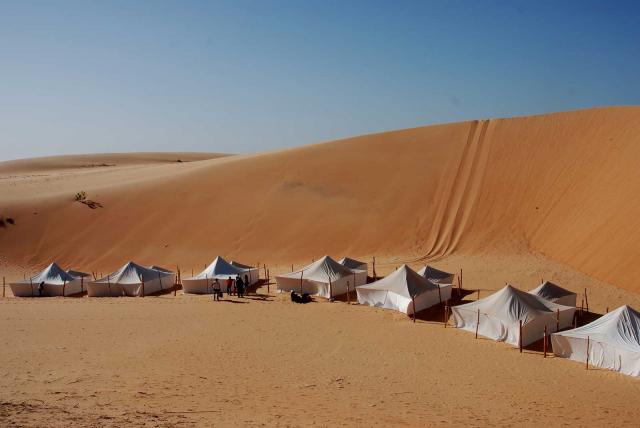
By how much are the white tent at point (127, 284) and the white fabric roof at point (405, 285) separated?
35.3 ft

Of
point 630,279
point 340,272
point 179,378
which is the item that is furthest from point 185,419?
point 630,279

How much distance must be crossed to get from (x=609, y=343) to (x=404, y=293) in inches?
308

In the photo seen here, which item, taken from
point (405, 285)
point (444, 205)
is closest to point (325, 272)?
point (405, 285)

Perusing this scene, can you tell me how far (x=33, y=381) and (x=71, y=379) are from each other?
83cm

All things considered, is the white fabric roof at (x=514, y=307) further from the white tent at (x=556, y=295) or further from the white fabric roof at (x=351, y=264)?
the white fabric roof at (x=351, y=264)

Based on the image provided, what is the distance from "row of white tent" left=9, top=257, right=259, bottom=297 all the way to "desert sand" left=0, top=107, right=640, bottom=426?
1225 millimetres

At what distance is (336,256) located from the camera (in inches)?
1320

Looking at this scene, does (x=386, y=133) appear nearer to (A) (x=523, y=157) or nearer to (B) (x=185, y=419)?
(A) (x=523, y=157)

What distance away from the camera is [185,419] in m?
10.8

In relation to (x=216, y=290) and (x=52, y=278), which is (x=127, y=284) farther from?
(x=216, y=290)

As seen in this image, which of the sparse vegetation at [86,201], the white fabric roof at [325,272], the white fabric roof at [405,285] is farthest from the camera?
the sparse vegetation at [86,201]

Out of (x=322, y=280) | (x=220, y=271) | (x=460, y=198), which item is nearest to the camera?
(x=322, y=280)

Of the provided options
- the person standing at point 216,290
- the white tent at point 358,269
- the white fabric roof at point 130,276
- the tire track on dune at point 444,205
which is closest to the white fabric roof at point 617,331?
the white tent at point 358,269

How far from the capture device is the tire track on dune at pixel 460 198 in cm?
3338
